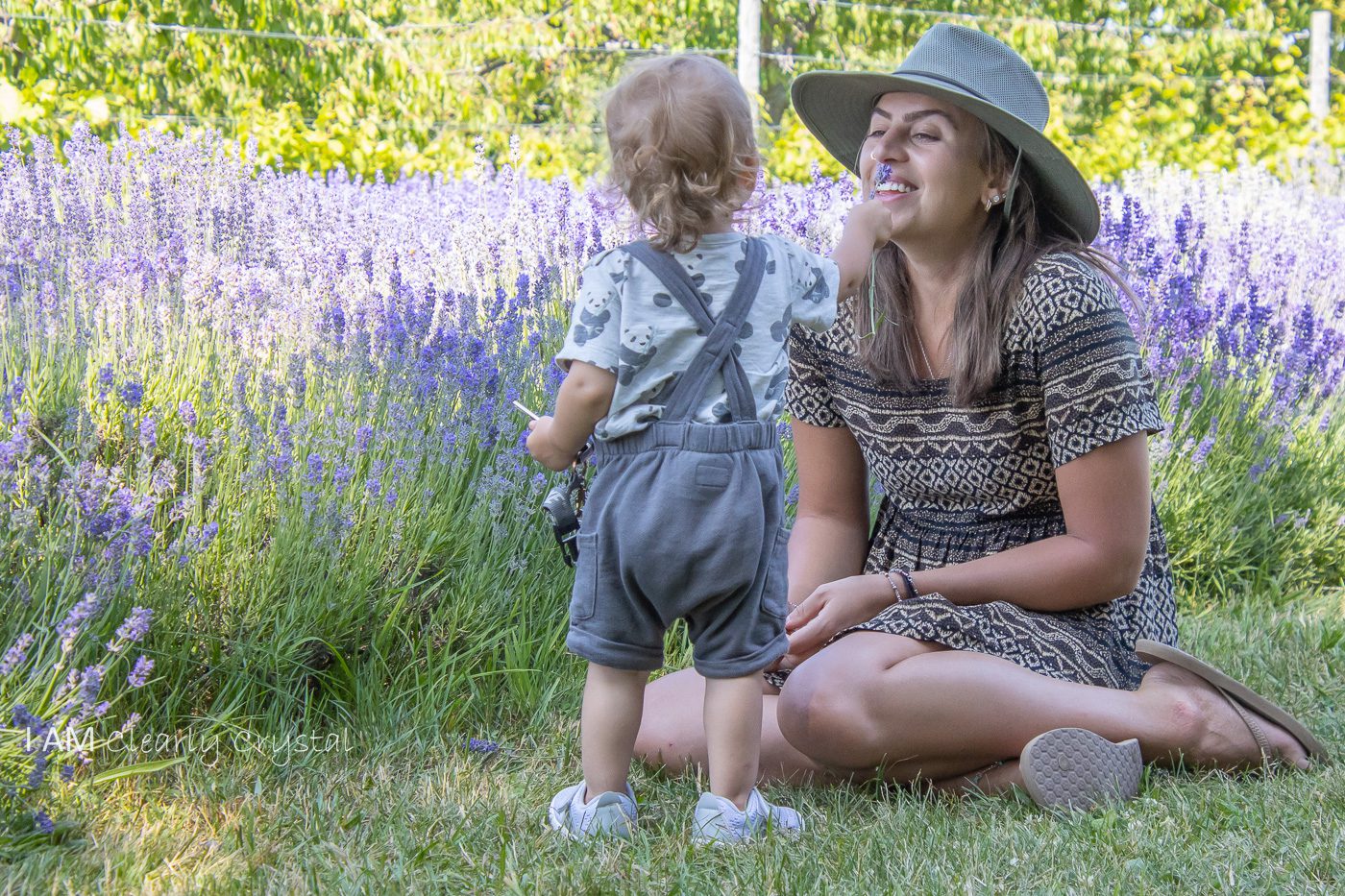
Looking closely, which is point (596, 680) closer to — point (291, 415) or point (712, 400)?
point (712, 400)

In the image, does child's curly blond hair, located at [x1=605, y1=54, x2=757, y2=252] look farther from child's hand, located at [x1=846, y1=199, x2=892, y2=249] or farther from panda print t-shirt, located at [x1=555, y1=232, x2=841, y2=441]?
child's hand, located at [x1=846, y1=199, x2=892, y2=249]

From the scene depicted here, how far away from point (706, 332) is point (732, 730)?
58 cm

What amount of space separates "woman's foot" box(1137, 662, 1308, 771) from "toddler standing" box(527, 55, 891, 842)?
30.8 inches

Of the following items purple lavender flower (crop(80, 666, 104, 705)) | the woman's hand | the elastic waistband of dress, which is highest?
the elastic waistband of dress

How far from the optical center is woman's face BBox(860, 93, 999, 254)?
2398 millimetres

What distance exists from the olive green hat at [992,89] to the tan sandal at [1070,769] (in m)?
0.95

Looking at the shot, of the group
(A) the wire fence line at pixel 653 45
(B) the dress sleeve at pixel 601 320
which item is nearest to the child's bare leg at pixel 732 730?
(B) the dress sleeve at pixel 601 320

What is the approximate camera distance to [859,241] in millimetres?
2145

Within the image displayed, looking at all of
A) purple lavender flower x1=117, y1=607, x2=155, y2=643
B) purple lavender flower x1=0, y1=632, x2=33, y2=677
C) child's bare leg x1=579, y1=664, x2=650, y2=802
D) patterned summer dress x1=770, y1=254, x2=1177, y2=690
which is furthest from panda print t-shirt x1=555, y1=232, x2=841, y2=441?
purple lavender flower x1=0, y1=632, x2=33, y2=677

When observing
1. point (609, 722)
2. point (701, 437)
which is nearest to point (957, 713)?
point (609, 722)

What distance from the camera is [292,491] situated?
2.64 metres

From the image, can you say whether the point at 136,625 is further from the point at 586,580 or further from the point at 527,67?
the point at 527,67

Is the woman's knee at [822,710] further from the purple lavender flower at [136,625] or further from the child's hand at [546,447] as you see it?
the purple lavender flower at [136,625]

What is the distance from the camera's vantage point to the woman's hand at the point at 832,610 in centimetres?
243
